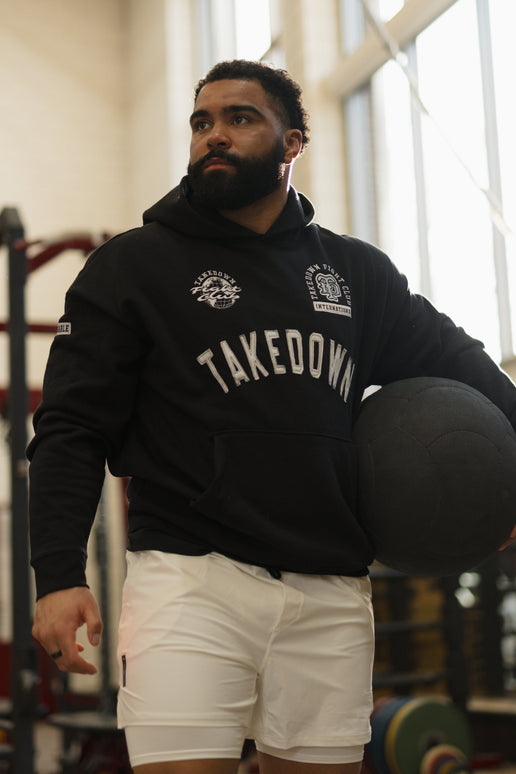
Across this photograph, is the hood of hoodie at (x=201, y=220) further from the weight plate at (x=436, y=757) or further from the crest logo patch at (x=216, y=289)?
the weight plate at (x=436, y=757)

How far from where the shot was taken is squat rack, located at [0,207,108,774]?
3.22m

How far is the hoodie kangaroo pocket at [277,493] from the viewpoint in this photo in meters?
1.38

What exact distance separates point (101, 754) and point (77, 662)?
263 cm

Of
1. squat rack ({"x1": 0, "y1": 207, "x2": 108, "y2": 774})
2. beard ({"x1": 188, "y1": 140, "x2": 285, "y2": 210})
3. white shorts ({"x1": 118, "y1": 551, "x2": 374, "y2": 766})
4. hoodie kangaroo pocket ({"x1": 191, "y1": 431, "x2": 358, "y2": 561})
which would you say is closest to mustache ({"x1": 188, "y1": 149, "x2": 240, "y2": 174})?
beard ({"x1": 188, "y1": 140, "x2": 285, "y2": 210})

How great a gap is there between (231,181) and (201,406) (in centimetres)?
37

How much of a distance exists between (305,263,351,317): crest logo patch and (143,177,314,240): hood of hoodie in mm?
87

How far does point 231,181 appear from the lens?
154 centimetres

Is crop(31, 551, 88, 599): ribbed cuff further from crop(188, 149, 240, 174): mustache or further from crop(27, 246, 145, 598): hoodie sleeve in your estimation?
crop(188, 149, 240, 174): mustache

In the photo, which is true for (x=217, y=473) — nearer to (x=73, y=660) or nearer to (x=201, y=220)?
(x=73, y=660)

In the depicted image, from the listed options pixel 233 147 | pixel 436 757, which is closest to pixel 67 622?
pixel 233 147

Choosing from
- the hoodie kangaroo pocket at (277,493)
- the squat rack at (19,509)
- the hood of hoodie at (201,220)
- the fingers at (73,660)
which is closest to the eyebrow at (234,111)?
the hood of hoodie at (201,220)

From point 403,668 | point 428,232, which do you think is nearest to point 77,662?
point 403,668

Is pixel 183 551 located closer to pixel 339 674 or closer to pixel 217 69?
pixel 339 674

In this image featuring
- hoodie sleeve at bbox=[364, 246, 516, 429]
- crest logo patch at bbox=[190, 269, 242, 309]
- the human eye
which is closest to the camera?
crest logo patch at bbox=[190, 269, 242, 309]
